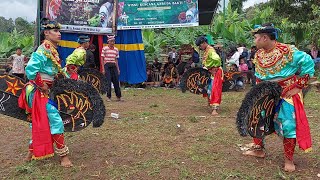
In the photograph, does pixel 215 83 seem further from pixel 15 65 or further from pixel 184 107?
pixel 15 65

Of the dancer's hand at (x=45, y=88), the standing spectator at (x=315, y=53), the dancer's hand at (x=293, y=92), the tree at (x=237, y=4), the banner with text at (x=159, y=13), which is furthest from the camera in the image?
the tree at (x=237, y=4)

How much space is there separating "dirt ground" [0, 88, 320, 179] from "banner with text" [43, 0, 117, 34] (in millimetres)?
5017

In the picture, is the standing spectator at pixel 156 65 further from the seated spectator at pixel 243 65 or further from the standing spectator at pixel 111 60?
the standing spectator at pixel 111 60

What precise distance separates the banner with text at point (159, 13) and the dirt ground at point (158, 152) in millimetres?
5922

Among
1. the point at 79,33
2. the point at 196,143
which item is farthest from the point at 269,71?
the point at 79,33

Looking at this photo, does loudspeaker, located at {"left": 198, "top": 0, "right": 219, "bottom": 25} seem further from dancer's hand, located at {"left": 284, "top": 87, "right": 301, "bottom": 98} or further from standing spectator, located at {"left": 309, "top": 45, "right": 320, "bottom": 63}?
dancer's hand, located at {"left": 284, "top": 87, "right": 301, "bottom": 98}

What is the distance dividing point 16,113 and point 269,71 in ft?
9.58

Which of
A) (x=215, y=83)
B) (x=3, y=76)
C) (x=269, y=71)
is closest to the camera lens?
(x=269, y=71)

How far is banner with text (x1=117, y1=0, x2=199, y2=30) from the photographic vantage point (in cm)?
1353

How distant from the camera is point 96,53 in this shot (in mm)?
13469

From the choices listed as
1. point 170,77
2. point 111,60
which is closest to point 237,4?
point 170,77

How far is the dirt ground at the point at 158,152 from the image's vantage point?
178 inches

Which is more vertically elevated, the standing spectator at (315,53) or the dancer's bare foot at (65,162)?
the standing spectator at (315,53)

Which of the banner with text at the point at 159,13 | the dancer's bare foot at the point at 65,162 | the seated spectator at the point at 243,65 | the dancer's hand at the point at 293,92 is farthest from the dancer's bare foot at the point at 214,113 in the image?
the seated spectator at the point at 243,65
